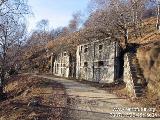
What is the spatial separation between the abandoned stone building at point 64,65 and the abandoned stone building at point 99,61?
6.57 meters

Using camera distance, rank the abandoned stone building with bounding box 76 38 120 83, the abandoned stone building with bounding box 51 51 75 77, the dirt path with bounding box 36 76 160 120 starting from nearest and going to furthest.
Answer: the dirt path with bounding box 36 76 160 120 → the abandoned stone building with bounding box 76 38 120 83 → the abandoned stone building with bounding box 51 51 75 77

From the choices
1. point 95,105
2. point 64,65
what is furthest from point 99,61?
point 64,65

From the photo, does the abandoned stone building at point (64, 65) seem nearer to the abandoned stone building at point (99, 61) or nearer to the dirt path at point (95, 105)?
the abandoned stone building at point (99, 61)

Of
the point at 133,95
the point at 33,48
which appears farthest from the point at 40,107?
the point at 33,48

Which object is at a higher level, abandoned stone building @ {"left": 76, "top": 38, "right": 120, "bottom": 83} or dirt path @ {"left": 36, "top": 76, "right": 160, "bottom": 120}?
abandoned stone building @ {"left": 76, "top": 38, "right": 120, "bottom": 83}

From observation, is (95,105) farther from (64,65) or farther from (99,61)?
(64,65)

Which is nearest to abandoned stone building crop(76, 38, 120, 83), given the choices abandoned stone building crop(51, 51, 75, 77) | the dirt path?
abandoned stone building crop(51, 51, 75, 77)

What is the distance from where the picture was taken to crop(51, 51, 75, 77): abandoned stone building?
49.5m

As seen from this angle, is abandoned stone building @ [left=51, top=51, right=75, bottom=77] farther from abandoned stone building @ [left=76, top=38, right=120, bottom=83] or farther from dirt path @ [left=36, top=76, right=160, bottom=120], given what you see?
dirt path @ [left=36, top=76, right=160, bottom=120]

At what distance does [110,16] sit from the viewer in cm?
3481

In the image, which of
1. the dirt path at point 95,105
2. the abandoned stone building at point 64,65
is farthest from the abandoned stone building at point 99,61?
the dirt path at point 95,105

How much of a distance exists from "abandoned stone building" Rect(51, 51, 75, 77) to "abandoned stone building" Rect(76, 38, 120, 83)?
657 centimetres

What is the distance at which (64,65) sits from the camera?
53406 mm

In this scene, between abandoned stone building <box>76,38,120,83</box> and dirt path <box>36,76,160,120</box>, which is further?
abandoned stone building <box>76,38,120,83</box>
